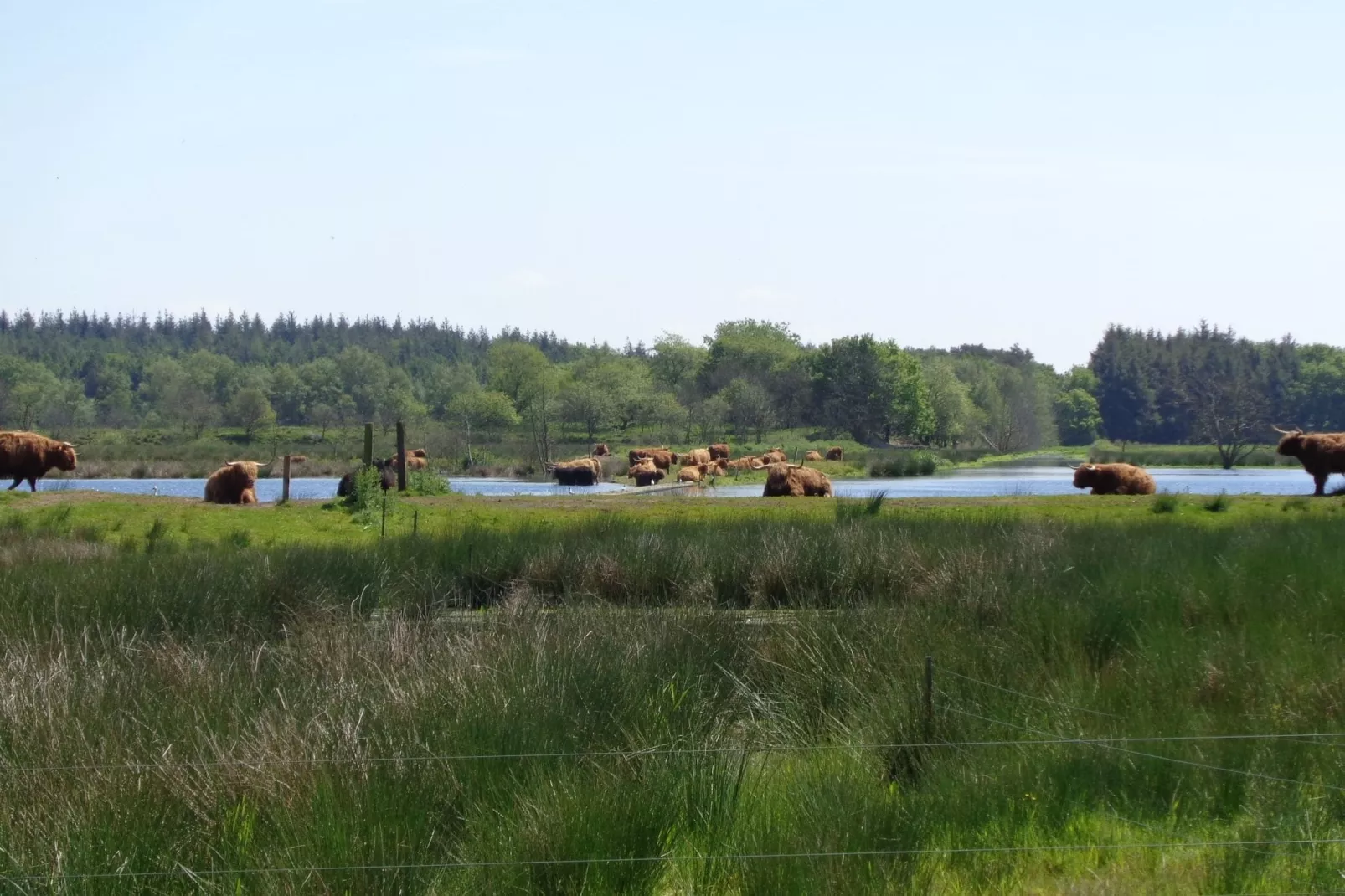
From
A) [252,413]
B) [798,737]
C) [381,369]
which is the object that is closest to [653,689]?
[798,737]

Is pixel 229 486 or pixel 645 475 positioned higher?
pixel 229 486

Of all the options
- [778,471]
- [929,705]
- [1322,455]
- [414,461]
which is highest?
[1322,455]

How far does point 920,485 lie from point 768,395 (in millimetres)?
51490

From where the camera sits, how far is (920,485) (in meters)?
41.7

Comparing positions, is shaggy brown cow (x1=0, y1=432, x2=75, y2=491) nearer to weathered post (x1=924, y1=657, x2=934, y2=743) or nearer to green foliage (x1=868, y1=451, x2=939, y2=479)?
weathered post (x1=924, y1=657, x2=934, y2=743)

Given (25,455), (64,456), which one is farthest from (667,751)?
(64,456)

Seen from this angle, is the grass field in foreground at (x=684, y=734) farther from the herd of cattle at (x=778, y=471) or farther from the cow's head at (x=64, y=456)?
the cow's head at (x=64, y=456)

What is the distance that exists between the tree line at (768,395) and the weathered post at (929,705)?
58.5 meters

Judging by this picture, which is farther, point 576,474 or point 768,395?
point 768,395

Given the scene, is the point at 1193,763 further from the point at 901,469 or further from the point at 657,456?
the point at 657,456

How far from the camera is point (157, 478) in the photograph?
52.8m

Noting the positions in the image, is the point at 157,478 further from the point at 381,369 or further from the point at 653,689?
the point at 381,369

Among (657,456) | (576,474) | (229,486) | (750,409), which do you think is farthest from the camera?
(750,409)

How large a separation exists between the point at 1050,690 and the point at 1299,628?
7.48ft
